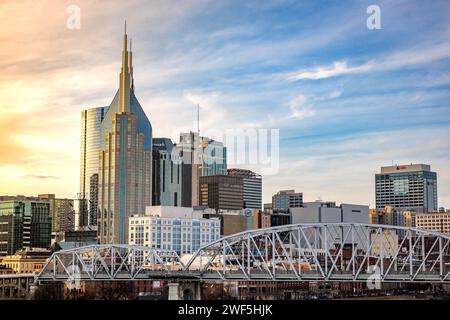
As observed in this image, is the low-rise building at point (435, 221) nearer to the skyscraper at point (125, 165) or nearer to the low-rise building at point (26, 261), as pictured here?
the skyscraper at point (125, 165)

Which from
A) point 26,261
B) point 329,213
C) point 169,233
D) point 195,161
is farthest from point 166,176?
point 169,233

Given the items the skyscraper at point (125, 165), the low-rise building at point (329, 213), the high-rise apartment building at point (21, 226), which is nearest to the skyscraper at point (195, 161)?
the skyscraper at point (125, 165)

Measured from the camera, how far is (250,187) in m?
185

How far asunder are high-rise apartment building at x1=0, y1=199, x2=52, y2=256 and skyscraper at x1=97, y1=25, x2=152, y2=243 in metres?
12.1

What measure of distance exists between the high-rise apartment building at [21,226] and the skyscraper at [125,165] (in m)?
12.1

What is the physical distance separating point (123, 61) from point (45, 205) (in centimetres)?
2843

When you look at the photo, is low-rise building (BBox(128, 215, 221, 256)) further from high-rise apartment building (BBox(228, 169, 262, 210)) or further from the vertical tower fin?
high-rise apartment building (BBox(228, 169, 262, 210))

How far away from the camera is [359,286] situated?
92.5 m

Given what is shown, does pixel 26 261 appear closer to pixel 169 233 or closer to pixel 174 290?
pixel 169 233

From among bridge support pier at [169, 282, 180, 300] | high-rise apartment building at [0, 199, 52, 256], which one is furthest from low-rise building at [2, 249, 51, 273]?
bridge support pier at [169, 282, 180, 300]

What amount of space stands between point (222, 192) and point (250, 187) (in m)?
17.3

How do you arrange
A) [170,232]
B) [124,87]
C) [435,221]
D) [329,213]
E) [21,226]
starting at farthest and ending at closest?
[124,87] < [435,221] < [329,213] < [21,226] < [170,232]

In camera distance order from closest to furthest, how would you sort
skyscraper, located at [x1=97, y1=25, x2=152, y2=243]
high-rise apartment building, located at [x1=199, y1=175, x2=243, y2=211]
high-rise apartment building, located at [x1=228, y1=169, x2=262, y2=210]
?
skyscraper, located at [x1=97, y1=25, x2=152, y2=243]
high-rise apartment building, located at [x1=199, y1=175, x2=243, y2=211]
high-rise apartment building, located at [x1=228, y1=169, x2=262, y2=210]

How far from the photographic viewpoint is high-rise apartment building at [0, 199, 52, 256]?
141m
